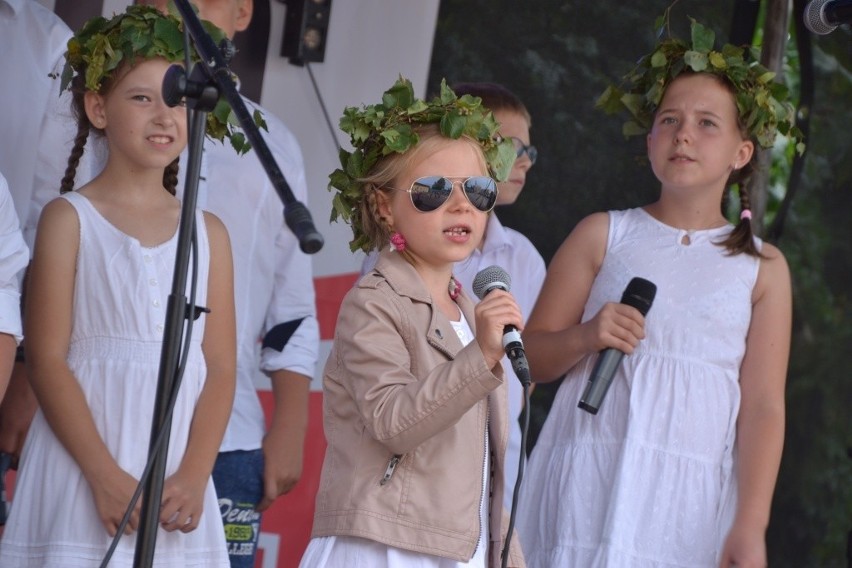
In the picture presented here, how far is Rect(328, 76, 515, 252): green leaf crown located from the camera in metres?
3.05

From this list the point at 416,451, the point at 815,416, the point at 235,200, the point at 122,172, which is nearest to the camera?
the point at 416,451

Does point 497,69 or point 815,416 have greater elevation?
point 497,69

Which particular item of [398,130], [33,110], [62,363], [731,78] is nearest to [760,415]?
[731,78]

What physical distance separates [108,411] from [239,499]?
0.76 m

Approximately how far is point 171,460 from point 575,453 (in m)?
1.09

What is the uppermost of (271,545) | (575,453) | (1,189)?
(1,189)

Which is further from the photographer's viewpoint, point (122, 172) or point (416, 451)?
point (122, 172)

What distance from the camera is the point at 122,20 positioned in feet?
11.1

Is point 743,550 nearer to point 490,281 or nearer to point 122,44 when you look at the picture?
point 490,281

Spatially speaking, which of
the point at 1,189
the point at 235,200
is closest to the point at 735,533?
the point at 235,200

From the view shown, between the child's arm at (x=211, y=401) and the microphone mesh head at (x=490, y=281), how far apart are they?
836 mm

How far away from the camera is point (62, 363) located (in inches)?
123

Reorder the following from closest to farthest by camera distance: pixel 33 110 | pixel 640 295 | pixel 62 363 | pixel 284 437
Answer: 1. pixel 62 363
2. pixel 640 295
3. pixel 33 110
4. pixel 284 437

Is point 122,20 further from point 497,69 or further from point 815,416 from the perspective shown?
point 815,416
